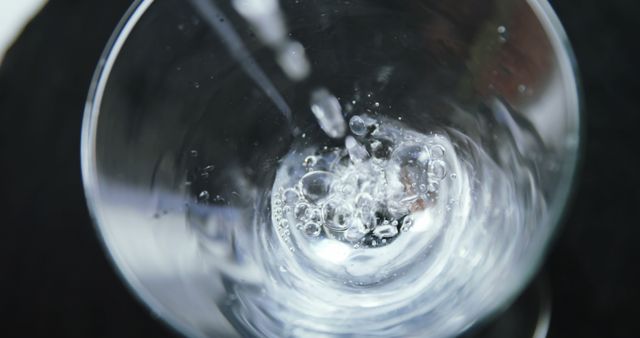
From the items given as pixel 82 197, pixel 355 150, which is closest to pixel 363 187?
pixel 355 150

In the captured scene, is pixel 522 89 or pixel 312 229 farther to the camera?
pixel 312 229

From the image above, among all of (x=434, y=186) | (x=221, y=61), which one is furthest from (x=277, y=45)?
(x=434, y=186)

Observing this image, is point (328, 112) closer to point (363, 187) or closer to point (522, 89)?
point (363, 187)

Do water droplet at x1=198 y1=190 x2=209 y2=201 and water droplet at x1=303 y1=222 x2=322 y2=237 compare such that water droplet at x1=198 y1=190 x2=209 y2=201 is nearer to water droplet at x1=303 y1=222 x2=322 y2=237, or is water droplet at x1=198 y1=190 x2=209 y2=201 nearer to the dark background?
water droplet at x1=303 y1=222 x2=322 y2=237

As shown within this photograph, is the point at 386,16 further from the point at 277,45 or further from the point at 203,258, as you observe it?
the point at 203,258

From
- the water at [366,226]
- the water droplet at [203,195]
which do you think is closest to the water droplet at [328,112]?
the water at [366,226]

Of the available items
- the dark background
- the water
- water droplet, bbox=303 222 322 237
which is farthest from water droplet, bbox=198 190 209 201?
the dark background

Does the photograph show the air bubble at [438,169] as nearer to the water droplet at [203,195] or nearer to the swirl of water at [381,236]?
the swirl of water at [381,236]
